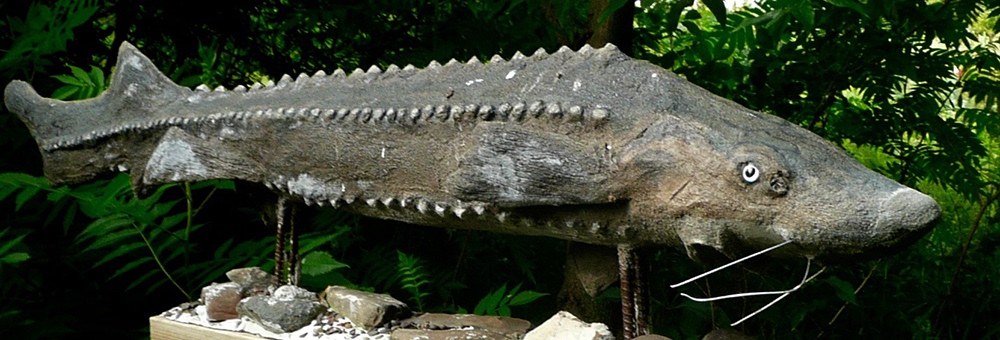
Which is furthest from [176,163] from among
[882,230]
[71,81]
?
[882,230]

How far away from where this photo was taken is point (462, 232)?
2.79 metres

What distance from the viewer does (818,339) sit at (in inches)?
Result: 99.5

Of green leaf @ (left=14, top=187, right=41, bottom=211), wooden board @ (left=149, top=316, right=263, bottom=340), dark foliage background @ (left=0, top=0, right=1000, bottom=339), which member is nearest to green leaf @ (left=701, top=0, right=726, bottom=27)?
dark foliage background @ (left=0, top=0, right=1000, bottom=339)

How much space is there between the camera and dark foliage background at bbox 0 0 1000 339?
2.22 metres

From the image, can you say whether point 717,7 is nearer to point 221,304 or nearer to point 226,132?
point 226,132

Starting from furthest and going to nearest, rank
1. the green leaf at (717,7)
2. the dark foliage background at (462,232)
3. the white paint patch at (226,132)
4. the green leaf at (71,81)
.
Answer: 1. the green leaf at (71,81)
2. the dark foliage background at (462,232)
3. the white paint patch at (226,132)
4. the green leaf at (717,7)

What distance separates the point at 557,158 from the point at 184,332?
94cm

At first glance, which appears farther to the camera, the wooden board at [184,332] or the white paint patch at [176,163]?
the white paint patch at [176,163]

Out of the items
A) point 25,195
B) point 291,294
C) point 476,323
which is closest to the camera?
point 476,323

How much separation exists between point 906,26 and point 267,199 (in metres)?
1.72

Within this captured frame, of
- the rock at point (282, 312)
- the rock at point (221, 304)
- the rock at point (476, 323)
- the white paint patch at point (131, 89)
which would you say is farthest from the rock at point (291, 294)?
the white paint patch at point (131, 89)

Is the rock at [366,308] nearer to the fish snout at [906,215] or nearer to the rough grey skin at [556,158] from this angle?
the rough grey skin at [556,158]

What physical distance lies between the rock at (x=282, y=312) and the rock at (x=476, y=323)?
194mm

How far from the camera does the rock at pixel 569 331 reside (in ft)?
4.55
